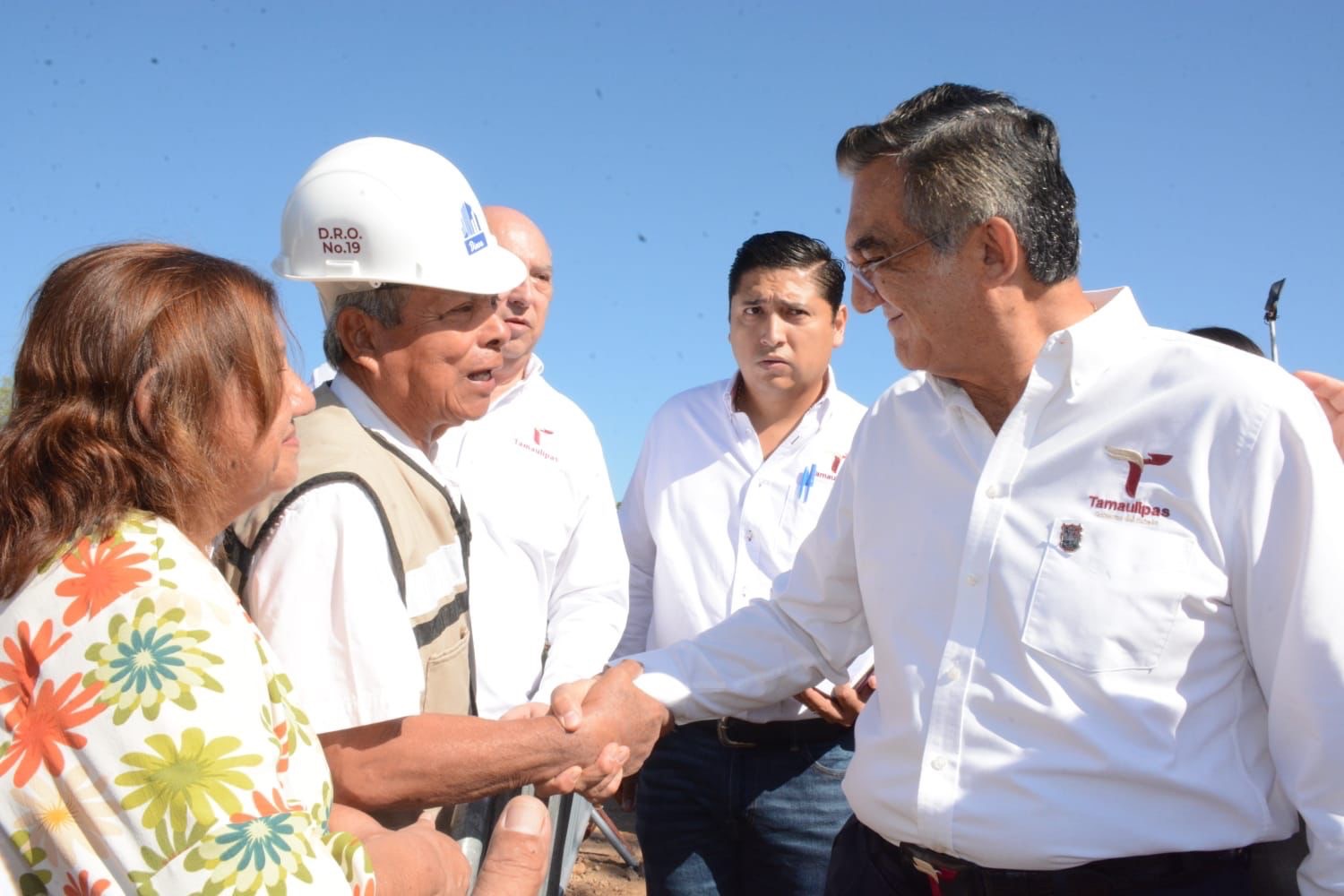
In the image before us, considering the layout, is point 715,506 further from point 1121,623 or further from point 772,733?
point 1121,623

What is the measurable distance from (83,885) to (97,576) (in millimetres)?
415

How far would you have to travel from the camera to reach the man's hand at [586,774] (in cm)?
299

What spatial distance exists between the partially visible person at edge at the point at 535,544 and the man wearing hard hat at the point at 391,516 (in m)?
0.52

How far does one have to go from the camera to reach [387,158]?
9.28 feet

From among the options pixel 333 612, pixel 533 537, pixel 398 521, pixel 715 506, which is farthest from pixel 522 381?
pixel 333 612

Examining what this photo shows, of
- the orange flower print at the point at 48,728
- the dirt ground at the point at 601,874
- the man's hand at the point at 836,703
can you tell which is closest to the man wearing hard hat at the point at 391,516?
the orange flower print at the point at 48,728

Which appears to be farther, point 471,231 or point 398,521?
point 471,231

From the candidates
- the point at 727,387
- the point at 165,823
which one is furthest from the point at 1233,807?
the point at 727,387

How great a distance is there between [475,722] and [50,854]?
1165mm

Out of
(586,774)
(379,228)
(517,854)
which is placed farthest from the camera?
(586,774)

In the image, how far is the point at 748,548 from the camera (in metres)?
4.30

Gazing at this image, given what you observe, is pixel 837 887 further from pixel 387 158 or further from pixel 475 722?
pixel 387 158

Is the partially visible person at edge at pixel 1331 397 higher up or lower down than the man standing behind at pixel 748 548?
higher up

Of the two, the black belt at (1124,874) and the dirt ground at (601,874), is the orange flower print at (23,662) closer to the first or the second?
the black belt at (1124,874)
